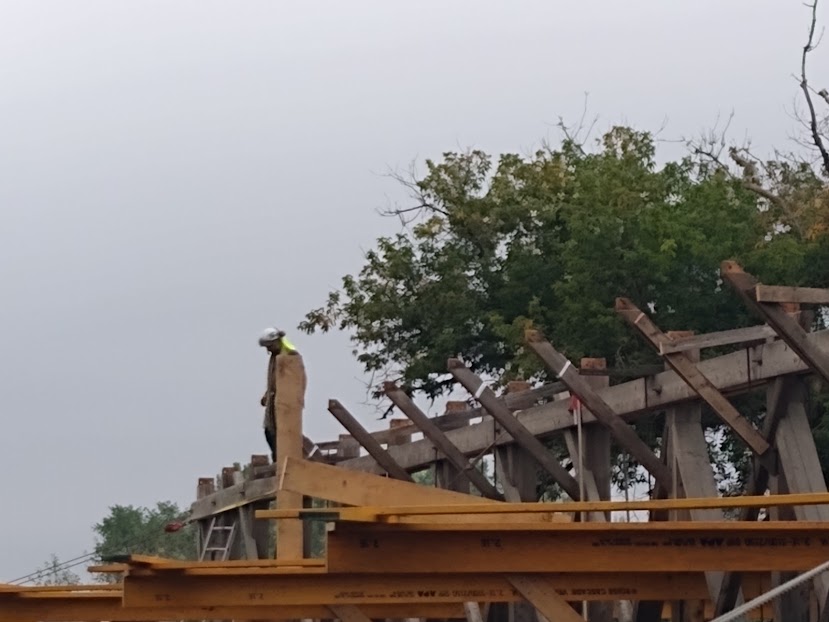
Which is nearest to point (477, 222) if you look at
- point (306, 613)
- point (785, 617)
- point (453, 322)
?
point (453, 322)

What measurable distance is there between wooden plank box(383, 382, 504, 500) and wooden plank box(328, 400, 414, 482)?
3.86 feet

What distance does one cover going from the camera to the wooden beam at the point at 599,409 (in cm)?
1375

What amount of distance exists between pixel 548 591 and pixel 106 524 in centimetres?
7047

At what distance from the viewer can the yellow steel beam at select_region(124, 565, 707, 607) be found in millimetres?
11281

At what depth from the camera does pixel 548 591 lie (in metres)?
10.3

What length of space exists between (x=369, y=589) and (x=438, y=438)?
18.9 ft

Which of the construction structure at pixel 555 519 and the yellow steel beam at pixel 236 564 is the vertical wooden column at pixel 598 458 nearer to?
the construction structure at pixel 555 519

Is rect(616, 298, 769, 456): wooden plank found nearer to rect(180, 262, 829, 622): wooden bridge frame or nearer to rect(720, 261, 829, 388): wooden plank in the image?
rect(180, 262, 829, 622): wooden bridge frame

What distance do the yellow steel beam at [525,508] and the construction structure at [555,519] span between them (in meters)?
0.02

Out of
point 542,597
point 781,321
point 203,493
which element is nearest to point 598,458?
point 781,321

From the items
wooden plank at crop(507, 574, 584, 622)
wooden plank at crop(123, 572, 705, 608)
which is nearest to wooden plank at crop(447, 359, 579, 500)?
wooden plank at crop(123, 572, 705, 608)

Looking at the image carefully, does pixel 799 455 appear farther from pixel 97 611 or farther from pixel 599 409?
pixel 97 611

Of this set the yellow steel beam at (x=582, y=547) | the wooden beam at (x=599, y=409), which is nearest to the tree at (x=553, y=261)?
the wooden beam at (x=599, y=409)

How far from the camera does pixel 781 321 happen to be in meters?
11.1
